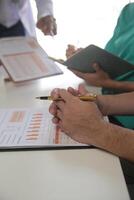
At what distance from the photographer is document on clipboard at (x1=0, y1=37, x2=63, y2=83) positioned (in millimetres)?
1240

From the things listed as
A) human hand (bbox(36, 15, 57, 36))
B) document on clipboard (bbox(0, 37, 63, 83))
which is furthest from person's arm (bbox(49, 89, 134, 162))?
human hand (bbox(36, 15, 57, 36))

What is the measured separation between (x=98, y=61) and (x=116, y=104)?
0.72 feet

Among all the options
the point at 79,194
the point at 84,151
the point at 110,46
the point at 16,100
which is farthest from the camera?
the point at 110,46

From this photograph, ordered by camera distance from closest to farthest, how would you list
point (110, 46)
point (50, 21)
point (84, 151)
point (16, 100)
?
1. point (84, 151)
2. point (16, 100)
3. point (110, 46)
4. point (50, 21)

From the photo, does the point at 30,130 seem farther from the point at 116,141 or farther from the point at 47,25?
the point at 47,25

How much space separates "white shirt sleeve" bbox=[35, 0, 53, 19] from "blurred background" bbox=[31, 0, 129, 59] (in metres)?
1.34

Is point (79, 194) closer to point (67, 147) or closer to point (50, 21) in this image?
point (67, 147)

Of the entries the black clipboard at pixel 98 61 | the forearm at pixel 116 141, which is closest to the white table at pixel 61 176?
the forearm at pixel 116 141

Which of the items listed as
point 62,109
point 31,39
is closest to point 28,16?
point 31,39

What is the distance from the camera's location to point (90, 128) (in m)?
0.79

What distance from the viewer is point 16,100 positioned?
1.08 m

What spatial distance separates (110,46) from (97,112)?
0.67 meters

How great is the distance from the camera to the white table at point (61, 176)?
643mm

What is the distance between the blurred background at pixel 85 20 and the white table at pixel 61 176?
7.91 ft
